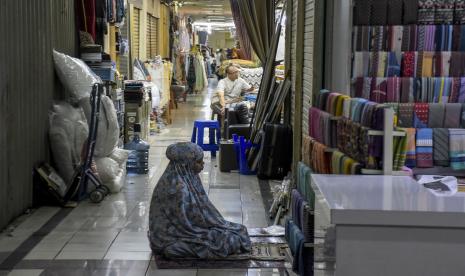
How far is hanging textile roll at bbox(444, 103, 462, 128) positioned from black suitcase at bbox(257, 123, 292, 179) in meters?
3.82

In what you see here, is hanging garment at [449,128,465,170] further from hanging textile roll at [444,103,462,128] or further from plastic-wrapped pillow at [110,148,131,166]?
plastic-wrapped pillow at [110,148,131,166]

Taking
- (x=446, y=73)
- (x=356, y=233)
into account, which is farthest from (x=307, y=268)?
(x=356, y=233)

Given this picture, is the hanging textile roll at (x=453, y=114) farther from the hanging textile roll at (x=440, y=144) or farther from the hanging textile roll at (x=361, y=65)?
the hanging textile roll at (x=361, y=65)

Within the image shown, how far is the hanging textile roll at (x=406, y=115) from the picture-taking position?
522 cm

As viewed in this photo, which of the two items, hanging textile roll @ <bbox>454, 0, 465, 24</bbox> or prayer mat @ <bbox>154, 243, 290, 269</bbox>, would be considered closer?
hanging textile roll @ <bbox>454, 0, 465, 24</bbox>

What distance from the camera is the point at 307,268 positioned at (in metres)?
4.64

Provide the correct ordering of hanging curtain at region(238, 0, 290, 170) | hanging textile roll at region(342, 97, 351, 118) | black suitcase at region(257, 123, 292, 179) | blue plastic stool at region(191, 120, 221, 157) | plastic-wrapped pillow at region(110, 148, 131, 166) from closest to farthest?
hanging textile roll at region(342, 97, 351, 118) → plastic-wrapped pillow at region(110, 148, 131, 166) → black suitcase at region(257, 123, 292, 179) → hanging curtain at region(238, 0, 290, 170) → blue plastic stool at region(191, 120, 221, 157)

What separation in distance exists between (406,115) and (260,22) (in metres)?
5.37

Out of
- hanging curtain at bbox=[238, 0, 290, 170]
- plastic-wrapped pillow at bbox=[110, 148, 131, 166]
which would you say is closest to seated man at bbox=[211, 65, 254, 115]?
hanging curtain at bbox=[238, 0, 290, 170]

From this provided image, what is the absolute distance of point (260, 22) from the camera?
33.9ft

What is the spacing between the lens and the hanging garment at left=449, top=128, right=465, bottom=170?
5195 mm

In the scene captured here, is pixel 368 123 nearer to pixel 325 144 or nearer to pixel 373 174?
pixel 373 174

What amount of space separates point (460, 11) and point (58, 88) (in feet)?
16.9

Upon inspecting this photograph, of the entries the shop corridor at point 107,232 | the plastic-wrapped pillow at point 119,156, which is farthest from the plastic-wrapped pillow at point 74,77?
the shop corridor at point 107,232
